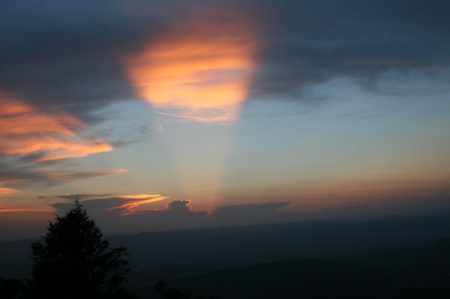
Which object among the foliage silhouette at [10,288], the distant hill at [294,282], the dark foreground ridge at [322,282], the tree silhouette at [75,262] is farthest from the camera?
the distant hill at [294,282]

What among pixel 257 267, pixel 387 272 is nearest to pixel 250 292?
pixel 257 267

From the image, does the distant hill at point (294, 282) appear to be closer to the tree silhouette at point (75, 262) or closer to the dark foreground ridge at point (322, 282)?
the dark foreground ridge at point (322, 282)

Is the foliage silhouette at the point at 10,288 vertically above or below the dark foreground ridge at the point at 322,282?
above

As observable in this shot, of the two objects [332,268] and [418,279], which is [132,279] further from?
[418,279]

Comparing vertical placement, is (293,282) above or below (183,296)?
below

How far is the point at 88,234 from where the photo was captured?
34125 millimetres

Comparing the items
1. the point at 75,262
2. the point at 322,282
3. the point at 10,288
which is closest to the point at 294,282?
the point at 322,282

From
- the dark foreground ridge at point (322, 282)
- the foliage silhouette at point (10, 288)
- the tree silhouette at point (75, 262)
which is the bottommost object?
the dark foreground ridge at point (322, 282)

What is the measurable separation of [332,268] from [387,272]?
32.2 m

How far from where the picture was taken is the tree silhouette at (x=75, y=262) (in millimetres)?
30859

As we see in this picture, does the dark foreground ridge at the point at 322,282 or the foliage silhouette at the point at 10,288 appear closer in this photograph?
the foliage silhouette at the point at 10,288

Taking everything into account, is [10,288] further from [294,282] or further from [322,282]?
[322,282]

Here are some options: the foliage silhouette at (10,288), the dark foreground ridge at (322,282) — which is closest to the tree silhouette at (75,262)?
the foliage silhouette at (10,288)

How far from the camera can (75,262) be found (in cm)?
3228
